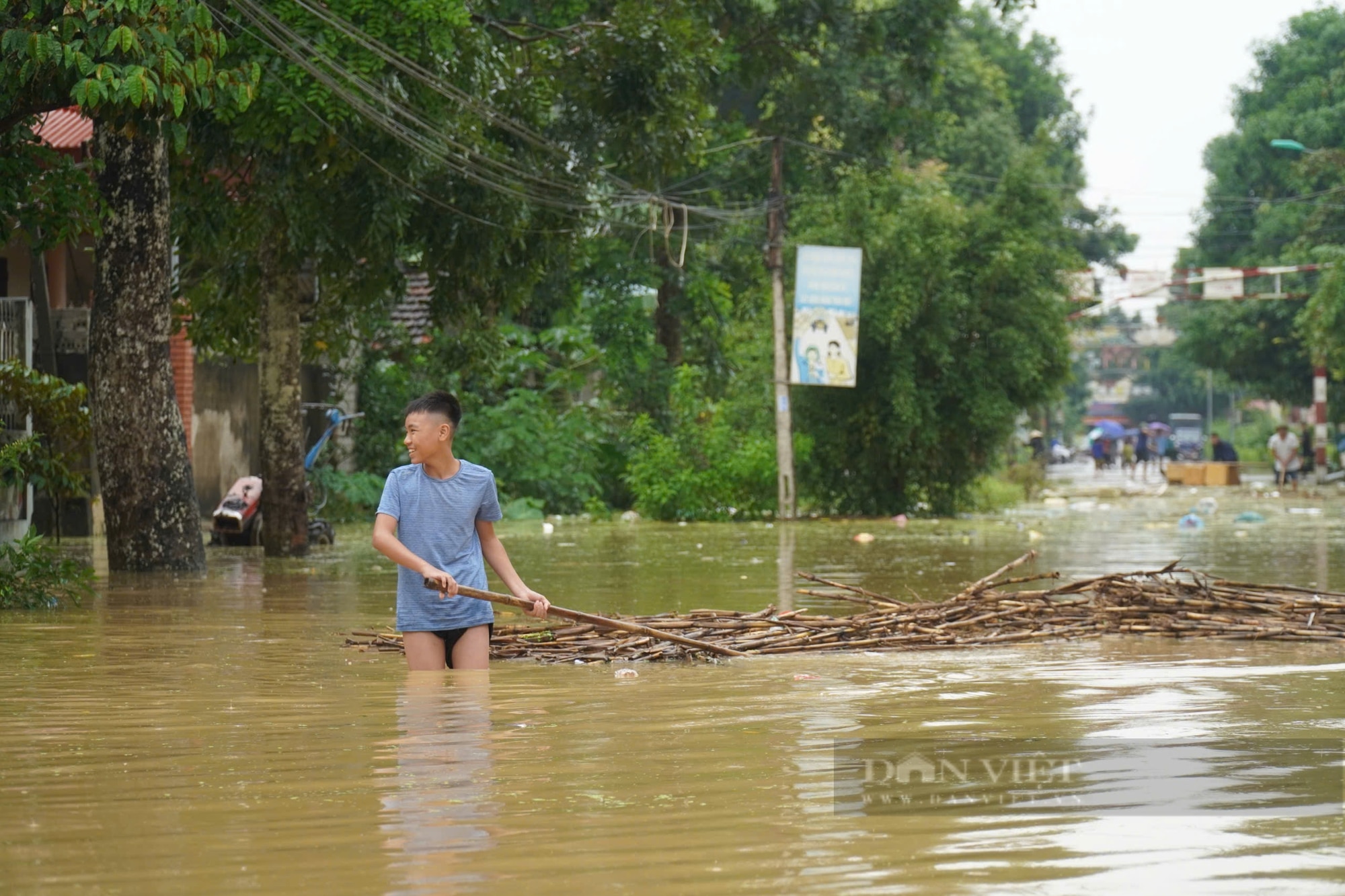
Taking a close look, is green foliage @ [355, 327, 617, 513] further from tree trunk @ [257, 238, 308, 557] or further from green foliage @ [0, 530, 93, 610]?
green foliage @ [0, 530, 93, 610]

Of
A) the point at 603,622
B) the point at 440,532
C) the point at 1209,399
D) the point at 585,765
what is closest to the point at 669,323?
the point at 603,622

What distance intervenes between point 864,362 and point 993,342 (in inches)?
87.4

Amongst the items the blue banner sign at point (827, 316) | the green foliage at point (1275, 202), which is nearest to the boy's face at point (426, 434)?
the blue banner sign at point (827, 316)

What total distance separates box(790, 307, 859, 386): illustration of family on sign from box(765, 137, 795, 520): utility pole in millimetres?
758

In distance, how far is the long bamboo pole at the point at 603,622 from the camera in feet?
24.5

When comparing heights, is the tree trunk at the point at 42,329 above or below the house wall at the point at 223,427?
above

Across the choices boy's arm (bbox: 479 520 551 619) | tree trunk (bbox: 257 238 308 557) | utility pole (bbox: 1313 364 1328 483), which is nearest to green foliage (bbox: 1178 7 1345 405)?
utility pole (bbox: 1313 364 1328 483)

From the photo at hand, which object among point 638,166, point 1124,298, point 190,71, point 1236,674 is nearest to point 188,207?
point 638,166

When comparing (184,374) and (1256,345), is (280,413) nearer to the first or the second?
(184,374)

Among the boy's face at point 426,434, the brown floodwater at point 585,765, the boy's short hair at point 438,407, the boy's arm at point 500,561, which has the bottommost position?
the brown floodwater at point 585,765

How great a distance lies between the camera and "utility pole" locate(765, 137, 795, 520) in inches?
1213

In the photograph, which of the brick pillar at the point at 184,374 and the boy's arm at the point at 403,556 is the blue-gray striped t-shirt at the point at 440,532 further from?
the brick pillar at the point at 184,374

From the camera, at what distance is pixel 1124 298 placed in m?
50.3

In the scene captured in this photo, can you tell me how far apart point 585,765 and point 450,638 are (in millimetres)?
2028
